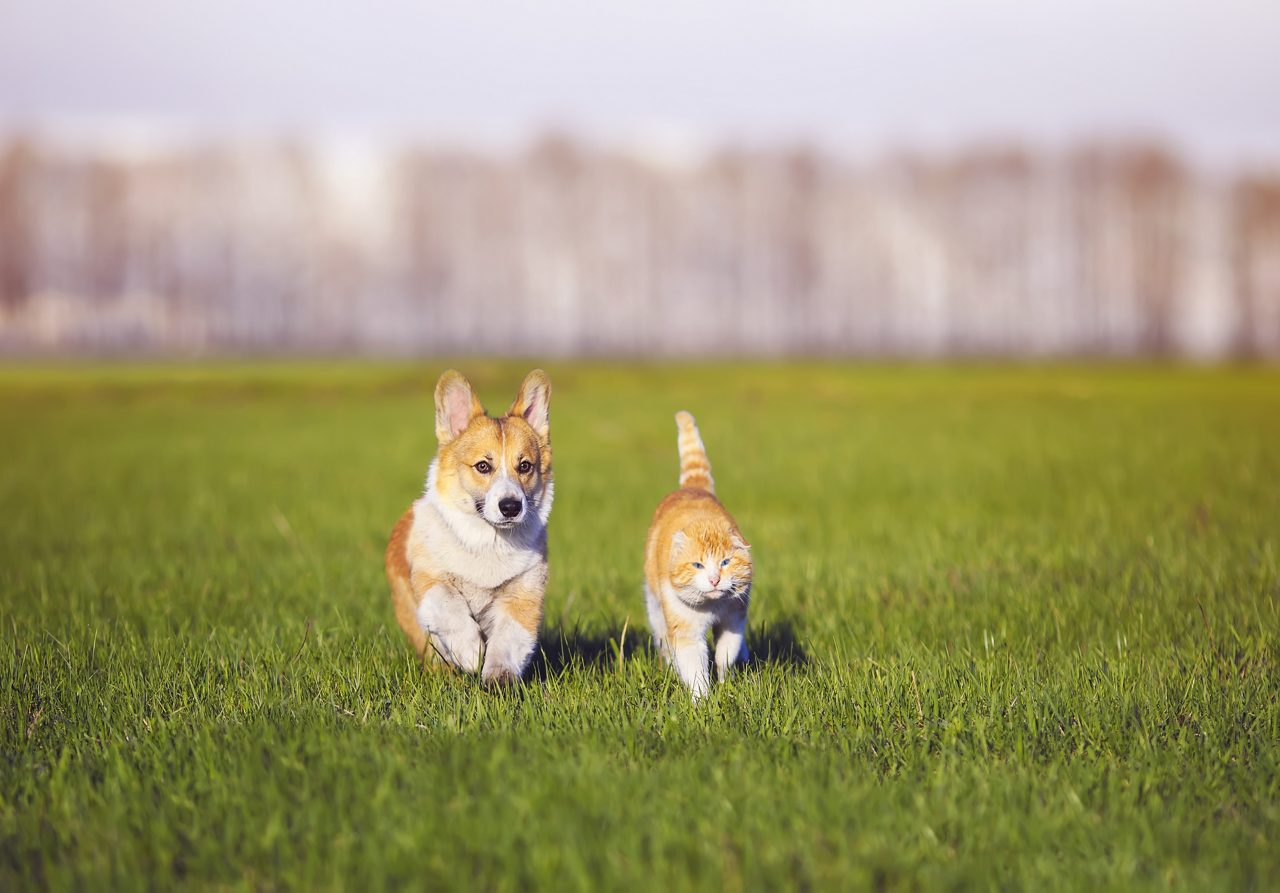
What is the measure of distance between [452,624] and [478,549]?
1.04ft

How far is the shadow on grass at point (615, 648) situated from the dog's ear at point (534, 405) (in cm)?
96

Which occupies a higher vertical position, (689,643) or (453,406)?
(453,406)

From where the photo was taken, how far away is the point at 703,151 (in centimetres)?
6525

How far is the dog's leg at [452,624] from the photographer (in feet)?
14.0

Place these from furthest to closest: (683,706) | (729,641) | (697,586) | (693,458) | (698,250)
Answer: (698,250) → (693,458) → (729,641) → (697,586) → (683,706)

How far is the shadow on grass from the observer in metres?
4.73

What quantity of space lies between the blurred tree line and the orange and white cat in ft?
196

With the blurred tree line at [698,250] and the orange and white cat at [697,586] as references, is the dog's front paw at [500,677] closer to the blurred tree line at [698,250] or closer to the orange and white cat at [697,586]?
the orange and white cat at [697,586]

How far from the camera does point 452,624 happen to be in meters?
4.29

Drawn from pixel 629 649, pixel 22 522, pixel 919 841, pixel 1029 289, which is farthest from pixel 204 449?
pixel 1029 289

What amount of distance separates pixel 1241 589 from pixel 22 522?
9.41m

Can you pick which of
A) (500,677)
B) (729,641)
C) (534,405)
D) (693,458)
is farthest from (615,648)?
(534,405)

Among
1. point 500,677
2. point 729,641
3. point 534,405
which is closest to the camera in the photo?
point 500,677

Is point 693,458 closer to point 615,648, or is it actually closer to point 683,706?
point 615,648
